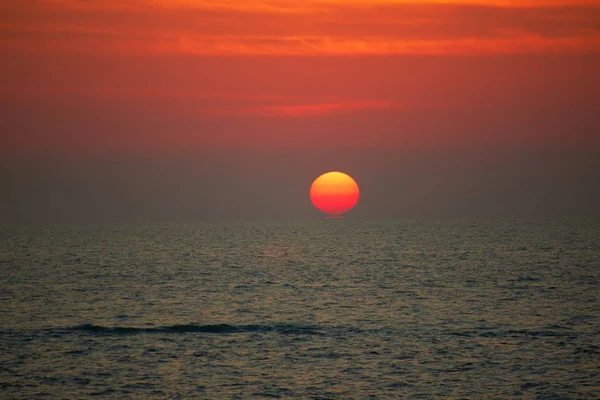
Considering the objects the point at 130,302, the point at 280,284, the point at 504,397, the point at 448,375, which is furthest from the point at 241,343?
the point at 280,284

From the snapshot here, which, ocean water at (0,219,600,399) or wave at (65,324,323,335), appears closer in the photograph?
ocean water at (0,219,600,399)

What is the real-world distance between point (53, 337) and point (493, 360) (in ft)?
120

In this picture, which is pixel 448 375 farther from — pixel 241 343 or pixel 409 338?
pixel 241 343

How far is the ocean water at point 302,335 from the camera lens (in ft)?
155

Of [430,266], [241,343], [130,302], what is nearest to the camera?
[241,343]

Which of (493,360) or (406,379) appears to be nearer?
(406,379)

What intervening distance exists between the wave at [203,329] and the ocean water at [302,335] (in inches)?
7.3

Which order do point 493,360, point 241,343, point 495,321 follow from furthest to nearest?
point 495,321 < point 241,343 < point 493,360

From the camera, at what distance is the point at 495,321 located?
70.1m

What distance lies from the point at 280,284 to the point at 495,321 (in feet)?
139

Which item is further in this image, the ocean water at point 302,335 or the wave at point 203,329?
→ the wave at point 203,329

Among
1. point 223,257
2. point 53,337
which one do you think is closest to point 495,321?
point 53,337

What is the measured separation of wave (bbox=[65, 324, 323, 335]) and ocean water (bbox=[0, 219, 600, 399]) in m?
0.19

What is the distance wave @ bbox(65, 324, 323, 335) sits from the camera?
65.7m
